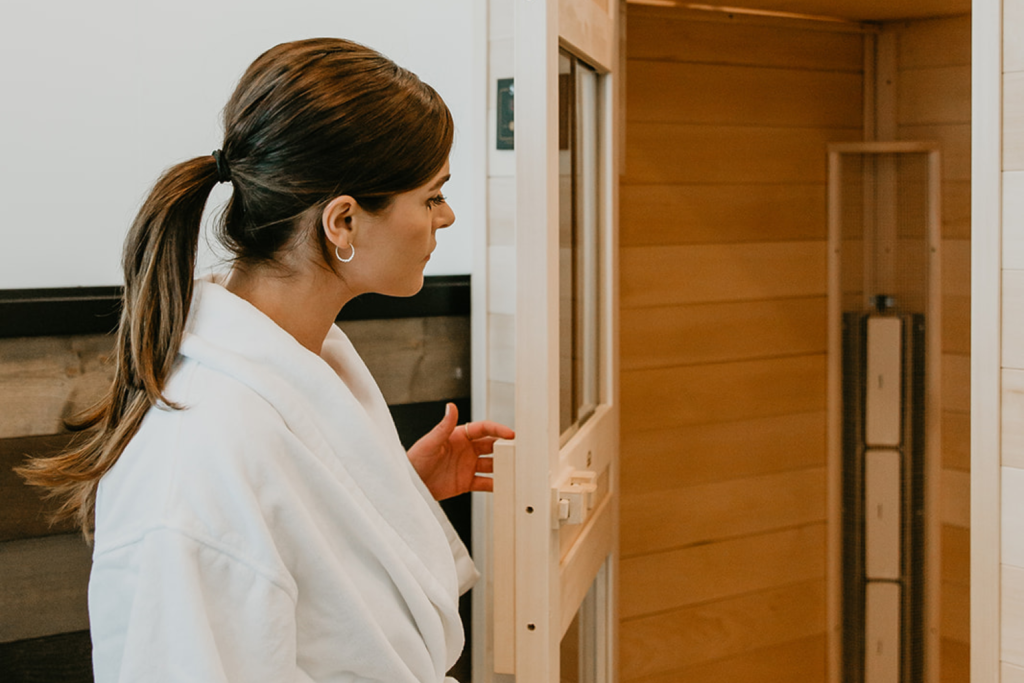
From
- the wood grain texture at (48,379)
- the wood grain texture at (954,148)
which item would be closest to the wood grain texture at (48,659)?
the wood grain texture at (48,379)

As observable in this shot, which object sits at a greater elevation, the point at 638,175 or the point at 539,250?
the point at 638,175

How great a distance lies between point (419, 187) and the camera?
A: 1.00m

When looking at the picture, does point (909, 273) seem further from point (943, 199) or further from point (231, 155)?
point (231, 155)

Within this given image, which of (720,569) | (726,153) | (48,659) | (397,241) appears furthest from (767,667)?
(397,241)

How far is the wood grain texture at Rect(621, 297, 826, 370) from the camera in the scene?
197 cm

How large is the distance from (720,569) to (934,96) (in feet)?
3.60

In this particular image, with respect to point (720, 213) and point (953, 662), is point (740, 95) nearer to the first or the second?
point (720, 213)

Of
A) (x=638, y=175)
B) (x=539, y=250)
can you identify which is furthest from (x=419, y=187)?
(x=638, y=175)

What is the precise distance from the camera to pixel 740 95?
6.60 feet

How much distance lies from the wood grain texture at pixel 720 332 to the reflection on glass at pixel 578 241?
0.42m

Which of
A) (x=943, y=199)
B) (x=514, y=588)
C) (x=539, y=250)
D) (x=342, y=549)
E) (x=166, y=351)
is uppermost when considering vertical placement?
(x=943, y=199)

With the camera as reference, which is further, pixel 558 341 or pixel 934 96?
pixel 934 96

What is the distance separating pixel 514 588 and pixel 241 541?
0.48 m

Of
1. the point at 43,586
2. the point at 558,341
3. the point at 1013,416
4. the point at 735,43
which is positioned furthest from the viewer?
the point at 735,43
